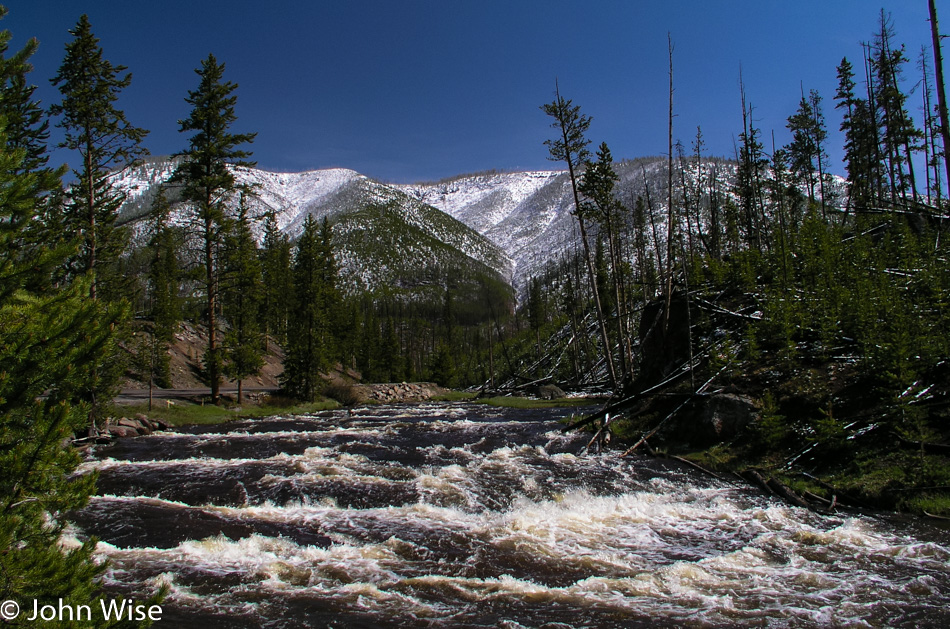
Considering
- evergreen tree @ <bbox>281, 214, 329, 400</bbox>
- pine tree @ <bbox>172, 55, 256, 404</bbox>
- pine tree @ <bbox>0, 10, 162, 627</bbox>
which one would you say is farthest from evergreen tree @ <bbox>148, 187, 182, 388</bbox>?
pine tree @ <bbox>0, 10, 162, 627</bbox>

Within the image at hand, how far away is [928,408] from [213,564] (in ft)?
44.0

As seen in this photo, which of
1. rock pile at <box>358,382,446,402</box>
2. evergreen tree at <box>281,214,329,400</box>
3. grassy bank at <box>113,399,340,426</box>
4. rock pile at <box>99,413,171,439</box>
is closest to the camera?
rock pile at <box>99,413,171,439</box>

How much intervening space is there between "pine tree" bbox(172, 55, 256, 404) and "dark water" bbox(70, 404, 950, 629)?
13.8m

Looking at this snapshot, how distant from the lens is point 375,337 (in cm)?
7606

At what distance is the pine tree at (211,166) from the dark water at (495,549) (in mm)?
13781

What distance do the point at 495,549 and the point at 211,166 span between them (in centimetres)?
2624

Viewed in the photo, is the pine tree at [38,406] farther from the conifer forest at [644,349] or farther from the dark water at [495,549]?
the dark water at [495,549]

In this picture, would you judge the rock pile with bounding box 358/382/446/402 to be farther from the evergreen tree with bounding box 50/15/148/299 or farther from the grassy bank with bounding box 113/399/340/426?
the evergreen tree with bounding box 50/15/148/299

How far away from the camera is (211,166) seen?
85.3 feet

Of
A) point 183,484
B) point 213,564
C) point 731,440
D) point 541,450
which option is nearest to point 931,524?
point 731,440

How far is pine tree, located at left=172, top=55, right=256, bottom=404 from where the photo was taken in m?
24.9

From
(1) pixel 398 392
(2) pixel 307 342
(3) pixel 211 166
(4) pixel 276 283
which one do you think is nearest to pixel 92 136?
(3) pixel 211 166

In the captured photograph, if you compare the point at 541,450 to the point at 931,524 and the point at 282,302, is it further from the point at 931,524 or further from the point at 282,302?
the point at 282,302

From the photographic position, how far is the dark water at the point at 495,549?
18.5ft
